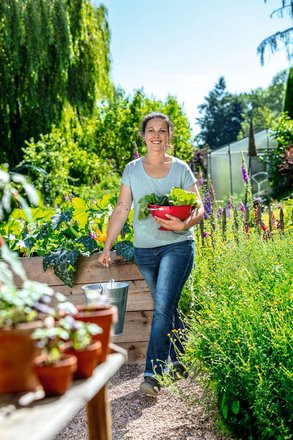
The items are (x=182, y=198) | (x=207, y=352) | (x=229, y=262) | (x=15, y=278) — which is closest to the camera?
(x=207, y=352)

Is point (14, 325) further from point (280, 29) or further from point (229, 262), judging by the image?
point (280, 29)

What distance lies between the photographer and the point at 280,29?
17938 millimetres

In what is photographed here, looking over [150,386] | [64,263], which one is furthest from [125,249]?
[150,386]

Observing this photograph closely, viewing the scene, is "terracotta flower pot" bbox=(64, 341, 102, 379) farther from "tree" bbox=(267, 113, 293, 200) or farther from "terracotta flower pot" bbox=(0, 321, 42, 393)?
"tree" bbox=(267, 113, 293, 200)

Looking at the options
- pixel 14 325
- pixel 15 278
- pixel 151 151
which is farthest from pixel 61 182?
pixel 14 325

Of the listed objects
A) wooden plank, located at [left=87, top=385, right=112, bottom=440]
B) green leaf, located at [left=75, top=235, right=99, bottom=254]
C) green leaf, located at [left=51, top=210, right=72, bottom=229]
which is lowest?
wooden plank, located at [left=87, top=385, right=112, bottom=440]

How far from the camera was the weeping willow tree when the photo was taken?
39.7 ft

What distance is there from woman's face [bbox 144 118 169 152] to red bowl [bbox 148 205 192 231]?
36 centimetres

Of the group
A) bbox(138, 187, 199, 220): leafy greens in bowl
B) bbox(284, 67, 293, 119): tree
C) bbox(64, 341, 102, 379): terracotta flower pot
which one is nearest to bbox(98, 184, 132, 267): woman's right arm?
bbox(138, 187, 199, 220): leafy greens in bowl

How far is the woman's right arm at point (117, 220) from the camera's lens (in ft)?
12.0

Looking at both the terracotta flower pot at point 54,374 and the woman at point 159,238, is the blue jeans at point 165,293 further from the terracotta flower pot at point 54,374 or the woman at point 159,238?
the terracotta flower pot at point 54,374

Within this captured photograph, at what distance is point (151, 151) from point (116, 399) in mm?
1371

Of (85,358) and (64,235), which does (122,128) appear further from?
(85,358)

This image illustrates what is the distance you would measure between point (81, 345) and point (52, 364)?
11 cm
